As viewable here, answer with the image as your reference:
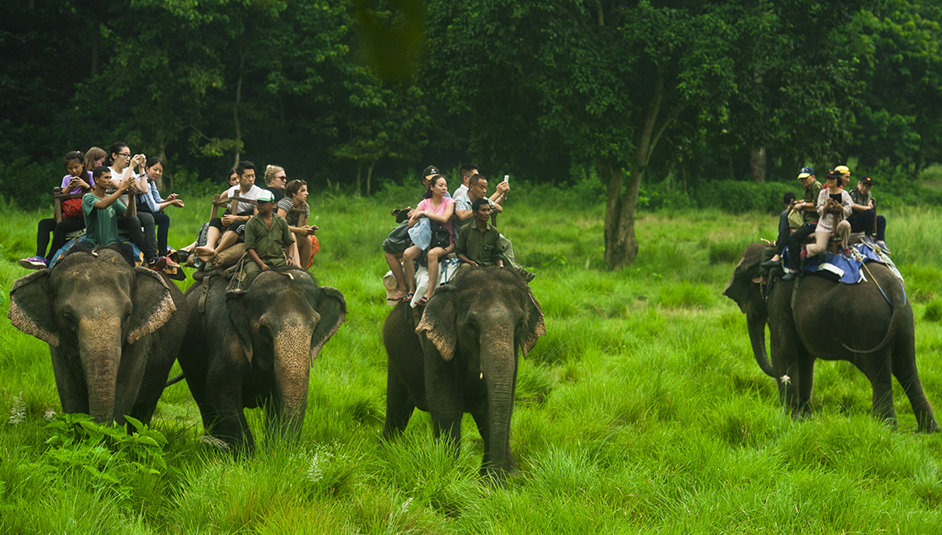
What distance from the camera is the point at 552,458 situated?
4922 millimetres

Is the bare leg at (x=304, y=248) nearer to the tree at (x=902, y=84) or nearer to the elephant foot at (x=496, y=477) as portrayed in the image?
the elephant foot at (x=496, y=477)

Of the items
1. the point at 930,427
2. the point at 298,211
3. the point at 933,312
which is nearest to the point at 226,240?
the point at 298,211

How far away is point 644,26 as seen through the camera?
13672mm

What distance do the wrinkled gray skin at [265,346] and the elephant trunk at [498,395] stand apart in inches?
44.8

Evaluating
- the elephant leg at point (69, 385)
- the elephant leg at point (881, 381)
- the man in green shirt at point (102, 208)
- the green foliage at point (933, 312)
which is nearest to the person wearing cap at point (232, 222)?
the man in green shirt at point (102, 208)

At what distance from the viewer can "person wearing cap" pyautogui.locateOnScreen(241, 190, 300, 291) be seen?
545 centimetres

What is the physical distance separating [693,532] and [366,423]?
3246mm

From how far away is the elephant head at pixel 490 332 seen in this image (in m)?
4.69

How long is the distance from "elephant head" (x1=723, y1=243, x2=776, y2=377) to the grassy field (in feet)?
1.30

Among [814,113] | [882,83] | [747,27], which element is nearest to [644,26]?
[747,27]

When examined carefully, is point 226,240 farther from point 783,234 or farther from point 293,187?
point 783,234

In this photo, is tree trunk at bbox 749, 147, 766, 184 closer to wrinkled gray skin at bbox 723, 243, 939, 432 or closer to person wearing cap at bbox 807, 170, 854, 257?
wrinkled gray skin at bbox 723, 243, 939, 432

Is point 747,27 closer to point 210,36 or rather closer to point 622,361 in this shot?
point 622,361

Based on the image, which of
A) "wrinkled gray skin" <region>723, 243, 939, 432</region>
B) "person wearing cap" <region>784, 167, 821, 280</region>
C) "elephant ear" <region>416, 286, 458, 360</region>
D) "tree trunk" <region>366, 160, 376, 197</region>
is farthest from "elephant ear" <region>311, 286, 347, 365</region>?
"tree trunk" <region>366, 160, 376, 197</region>
